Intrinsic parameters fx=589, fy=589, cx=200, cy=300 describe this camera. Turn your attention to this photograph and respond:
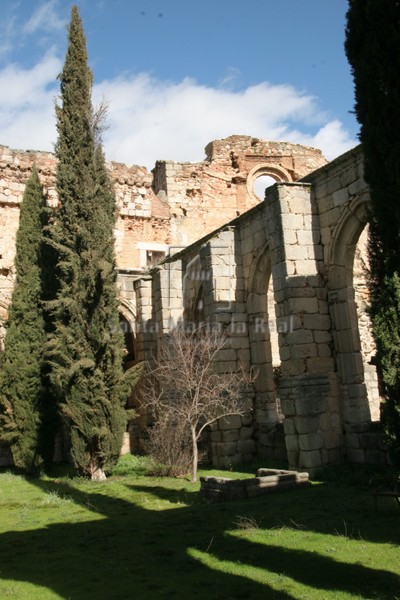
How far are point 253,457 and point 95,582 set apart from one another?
7175 millimetres

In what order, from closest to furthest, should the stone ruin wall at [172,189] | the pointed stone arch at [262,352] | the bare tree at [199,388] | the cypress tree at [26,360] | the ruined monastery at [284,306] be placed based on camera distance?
the ruined monastery at [284,306] < the bare tree at [199,388] < the pointed stone arch at [262,352] < the cypress tree at [26,360] < the stone ruin wall at [172,189]

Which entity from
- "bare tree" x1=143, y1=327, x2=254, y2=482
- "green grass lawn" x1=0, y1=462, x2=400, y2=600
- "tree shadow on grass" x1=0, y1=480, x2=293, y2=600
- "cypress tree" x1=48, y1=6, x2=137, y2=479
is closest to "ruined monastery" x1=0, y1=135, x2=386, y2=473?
"bare tree" x1=143, y1=327, x2=254, y2=482

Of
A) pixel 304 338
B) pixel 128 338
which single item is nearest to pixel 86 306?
pixel 304 338

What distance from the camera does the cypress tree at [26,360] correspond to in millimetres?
13109

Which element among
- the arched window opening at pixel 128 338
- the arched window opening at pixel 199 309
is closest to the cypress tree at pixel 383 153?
the arched window opening at pixel 199 309

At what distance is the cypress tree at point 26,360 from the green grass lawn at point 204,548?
145 inches

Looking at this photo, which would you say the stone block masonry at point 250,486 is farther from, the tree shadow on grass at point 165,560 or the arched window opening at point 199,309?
the arched window opening at point 199,309

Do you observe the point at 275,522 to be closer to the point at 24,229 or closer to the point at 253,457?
the point at 253,457

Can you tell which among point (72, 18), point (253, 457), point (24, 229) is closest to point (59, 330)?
point (24, 229)

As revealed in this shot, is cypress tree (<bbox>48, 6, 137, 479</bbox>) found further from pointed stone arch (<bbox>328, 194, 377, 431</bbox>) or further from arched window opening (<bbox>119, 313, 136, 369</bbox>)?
pointed stone arch (<bbox>328, 194, 377, 431</bbox>)

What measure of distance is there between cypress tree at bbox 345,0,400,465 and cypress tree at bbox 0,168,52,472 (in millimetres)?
8656

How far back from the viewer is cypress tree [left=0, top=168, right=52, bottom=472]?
43.0ft

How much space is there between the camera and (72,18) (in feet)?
45.7

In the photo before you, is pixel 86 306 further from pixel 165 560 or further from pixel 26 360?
pixel 165 560
